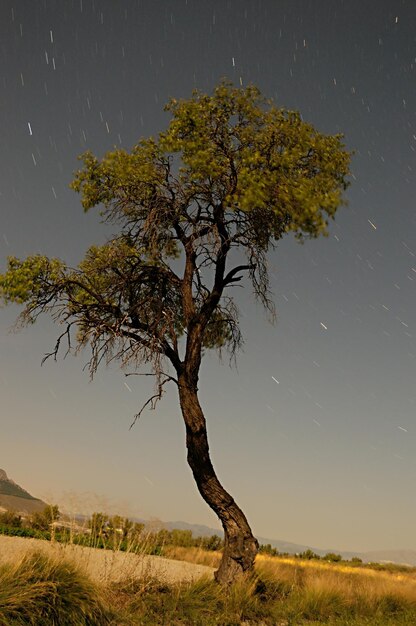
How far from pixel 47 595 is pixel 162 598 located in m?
2.80

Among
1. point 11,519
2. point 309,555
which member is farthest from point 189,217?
point 309,555

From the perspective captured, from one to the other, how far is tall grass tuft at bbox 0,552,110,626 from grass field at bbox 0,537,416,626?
0.01m

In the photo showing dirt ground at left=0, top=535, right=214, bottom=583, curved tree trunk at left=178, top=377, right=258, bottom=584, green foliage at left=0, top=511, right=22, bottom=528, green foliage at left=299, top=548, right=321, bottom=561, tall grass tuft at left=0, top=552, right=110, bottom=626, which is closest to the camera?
tall grass tuft at left=0, top=552, right=110, bottom=626

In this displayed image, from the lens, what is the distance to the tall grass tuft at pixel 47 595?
6137mm

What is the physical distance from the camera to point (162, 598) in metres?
8.80

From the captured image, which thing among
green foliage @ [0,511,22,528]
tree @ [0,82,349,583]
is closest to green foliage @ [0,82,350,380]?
tree @ [0,82,349,583]

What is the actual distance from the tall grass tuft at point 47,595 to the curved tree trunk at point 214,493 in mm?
3800

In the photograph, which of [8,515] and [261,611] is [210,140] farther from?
[8,515]

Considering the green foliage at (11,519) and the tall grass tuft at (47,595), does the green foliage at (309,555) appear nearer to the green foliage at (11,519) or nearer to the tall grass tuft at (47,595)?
the green foliage at (11,519)

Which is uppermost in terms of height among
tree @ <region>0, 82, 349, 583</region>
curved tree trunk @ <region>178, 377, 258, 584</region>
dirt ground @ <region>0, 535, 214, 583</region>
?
tree @ <region>0, 82, 349, 583</region>

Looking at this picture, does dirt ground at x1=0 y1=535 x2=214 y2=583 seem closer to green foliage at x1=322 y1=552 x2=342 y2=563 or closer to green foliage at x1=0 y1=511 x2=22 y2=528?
green foliage at x1=0 y1=511 x2=22 y2=528

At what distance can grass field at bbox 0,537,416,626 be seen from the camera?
6.46 meters

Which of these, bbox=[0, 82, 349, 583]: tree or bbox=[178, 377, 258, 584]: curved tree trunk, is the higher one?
bbox=[0, 82, 349, 583]: tree

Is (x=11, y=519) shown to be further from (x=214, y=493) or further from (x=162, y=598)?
(x=162, y=598)
